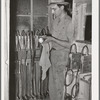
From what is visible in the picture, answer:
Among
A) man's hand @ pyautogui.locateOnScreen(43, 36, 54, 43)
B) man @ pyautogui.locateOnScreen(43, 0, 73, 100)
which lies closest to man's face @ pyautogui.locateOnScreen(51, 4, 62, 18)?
man @ pyautogui.locateOnScreen(43, 0, 73, 100)

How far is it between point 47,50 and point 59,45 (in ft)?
0.33

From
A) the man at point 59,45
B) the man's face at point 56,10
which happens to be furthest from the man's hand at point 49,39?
the man's face at point 56,10

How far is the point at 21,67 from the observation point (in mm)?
1639

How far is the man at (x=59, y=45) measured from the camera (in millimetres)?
1425

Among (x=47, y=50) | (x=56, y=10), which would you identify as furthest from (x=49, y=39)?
(x=56, y=10)

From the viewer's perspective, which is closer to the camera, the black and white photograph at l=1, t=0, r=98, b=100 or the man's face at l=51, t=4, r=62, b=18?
the black and white photograph at l=1, t=0, r=98, b=100

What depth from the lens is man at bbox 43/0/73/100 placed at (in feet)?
4.67

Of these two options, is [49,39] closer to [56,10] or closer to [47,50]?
[47,50]

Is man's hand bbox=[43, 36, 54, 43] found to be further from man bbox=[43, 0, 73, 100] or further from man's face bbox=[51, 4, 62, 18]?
man's face bbox=[51, 4, 62, 18]

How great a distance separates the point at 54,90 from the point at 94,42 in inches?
16.0

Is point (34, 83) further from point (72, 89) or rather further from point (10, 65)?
point (72, 89)

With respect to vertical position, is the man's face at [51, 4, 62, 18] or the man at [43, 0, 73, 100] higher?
the man's face at [51, 4, 62, 18]

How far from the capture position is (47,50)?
5.06 feet
